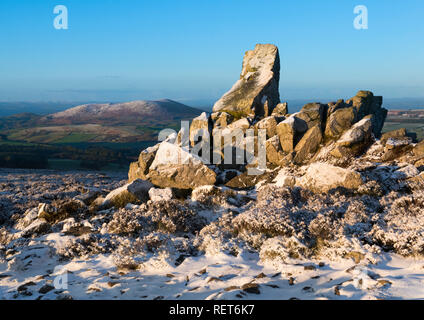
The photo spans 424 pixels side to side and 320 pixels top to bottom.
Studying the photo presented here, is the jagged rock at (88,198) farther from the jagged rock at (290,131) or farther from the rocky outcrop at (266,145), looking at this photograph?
the jagged rock at (290,131)

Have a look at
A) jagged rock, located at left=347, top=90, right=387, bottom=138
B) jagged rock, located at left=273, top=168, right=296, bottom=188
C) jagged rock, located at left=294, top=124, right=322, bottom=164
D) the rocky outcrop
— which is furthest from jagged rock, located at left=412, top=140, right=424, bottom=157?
jagged rock, located at left=273, top=168, right=296, bottom=188

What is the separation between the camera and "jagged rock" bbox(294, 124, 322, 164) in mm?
20027

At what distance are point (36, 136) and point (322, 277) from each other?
15766cm

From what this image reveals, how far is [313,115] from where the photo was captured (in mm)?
22109

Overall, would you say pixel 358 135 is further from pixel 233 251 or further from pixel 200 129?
pixel 233 251

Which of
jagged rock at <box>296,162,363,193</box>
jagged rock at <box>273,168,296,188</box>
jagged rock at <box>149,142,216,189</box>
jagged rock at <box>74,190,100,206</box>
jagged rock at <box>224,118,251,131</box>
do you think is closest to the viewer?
jagged rock at <box>296,162,363,193</box>

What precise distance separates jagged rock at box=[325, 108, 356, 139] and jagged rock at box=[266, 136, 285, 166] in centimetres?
336

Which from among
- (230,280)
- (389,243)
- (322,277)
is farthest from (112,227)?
(389,243)

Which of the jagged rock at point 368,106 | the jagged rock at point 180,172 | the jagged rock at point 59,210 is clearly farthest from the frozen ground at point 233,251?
the jagged rock at point 368,106

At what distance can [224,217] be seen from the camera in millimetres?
13000

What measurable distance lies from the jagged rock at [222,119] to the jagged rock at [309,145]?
688 centimetres

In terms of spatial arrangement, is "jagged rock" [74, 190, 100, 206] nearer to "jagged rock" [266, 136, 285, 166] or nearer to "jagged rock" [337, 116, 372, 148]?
"jagged rock" [266, 136, 285, 166]

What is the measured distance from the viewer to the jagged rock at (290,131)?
20.9 m
